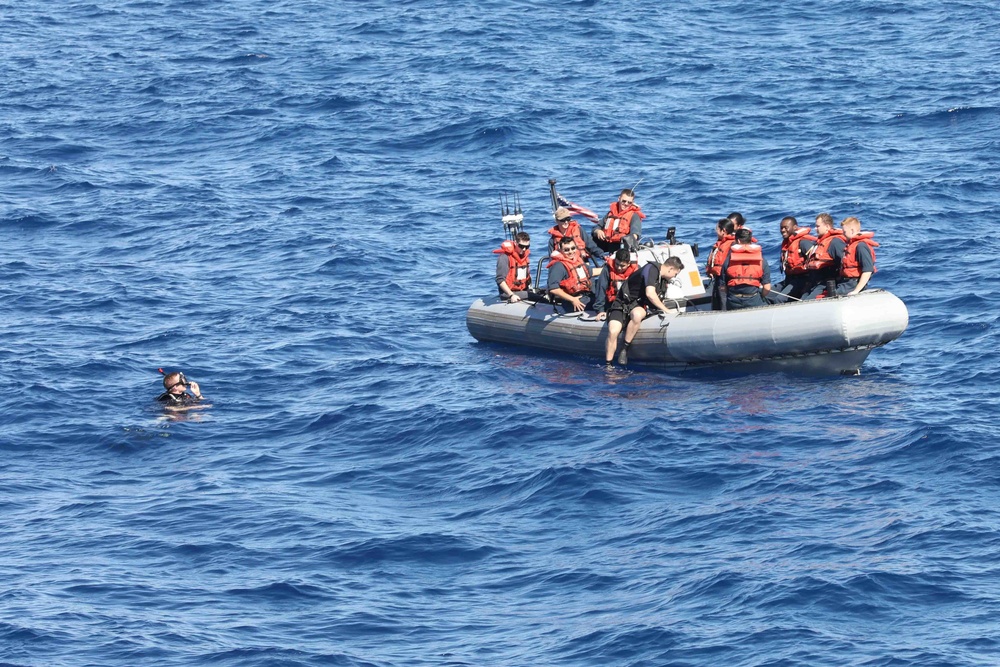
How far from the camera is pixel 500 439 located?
18.3 m

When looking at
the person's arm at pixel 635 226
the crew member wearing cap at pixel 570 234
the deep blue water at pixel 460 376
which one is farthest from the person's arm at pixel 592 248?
the deep blue water at pixel 460 376

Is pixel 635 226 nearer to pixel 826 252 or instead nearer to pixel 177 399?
pixel 826 252

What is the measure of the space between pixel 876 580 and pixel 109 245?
1774 cm

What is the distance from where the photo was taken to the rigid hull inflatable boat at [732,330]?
62.5ft

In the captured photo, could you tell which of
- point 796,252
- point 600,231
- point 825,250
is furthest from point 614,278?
point 825,250

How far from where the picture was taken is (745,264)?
20141 millimetres

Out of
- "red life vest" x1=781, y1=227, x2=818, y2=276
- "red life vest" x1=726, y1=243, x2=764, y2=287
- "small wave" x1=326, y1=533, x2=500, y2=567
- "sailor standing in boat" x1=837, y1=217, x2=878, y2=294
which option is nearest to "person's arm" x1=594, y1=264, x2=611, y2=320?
"red life vest" x1=726, y1=243, x2=764, y2=287

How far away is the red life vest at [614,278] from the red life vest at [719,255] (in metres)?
1.03

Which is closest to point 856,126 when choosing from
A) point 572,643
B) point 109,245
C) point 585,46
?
point 585,46

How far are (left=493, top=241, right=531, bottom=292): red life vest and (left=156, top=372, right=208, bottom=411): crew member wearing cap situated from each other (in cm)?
503

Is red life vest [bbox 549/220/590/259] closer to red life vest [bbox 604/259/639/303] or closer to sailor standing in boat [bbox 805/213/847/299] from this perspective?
red life vest [bbox 604/259/639/303]

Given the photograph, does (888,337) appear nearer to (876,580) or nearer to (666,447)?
(666,447)

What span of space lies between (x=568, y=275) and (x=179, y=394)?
223 inches

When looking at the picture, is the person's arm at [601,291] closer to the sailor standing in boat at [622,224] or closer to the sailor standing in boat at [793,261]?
the sailor standing in boat at [622,224]
